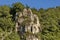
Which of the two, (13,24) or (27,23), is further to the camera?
(27,23)

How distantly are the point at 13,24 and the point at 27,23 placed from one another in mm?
1872

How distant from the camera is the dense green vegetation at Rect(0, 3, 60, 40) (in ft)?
106

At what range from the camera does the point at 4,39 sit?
31484mm

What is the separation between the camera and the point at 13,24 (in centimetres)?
3416

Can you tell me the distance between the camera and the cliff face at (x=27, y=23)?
111ft

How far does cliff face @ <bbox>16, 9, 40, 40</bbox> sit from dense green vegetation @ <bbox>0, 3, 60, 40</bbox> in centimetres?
78

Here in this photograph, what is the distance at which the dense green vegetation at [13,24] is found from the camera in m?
32.3

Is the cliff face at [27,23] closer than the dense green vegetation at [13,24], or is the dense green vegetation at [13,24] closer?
the dense green vegetation at [13,24]

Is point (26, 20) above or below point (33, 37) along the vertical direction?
above

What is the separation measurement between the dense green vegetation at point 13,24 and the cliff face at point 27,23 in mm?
780

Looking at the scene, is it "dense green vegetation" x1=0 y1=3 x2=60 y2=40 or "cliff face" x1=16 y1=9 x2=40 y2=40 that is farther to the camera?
"cliff face" x1=16 y1=9 x2=40 y2=40

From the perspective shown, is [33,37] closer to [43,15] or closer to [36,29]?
[36,29]

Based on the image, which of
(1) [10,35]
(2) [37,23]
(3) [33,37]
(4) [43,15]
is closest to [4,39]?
(1) [10,35]

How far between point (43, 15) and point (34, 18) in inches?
174
